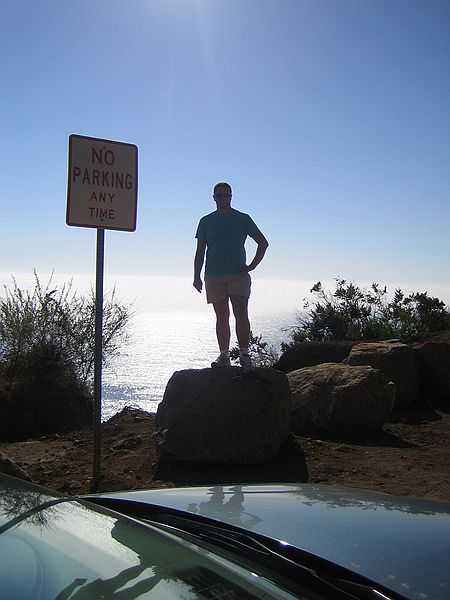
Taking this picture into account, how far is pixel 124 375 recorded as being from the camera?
28.5m

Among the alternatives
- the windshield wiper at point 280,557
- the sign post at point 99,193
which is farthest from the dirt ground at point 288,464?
the windshield wiper at point 280,557

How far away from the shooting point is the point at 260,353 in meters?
13.6

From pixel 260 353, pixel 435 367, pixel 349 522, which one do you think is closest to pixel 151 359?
pixel 260 353

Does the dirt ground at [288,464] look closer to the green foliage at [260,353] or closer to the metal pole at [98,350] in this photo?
the metal pole at [98,350]

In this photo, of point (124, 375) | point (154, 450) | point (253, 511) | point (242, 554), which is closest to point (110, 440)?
point (154, 450)

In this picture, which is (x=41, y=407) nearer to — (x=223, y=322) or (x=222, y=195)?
(x=223, y=322)

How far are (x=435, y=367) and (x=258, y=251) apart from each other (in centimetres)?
401

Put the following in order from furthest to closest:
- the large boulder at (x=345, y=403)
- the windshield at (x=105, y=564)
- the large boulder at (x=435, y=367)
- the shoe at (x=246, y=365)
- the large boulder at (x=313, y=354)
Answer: the large boulder at (x=313, y=354) → the large boulder at (x=435, y=367) → the large boulder at (x=345, y=403) → the shoe at (x=246, y=365) → the windshield at (x=105, y=564)

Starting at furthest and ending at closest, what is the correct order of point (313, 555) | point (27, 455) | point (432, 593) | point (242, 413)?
1. point (27, 455)
2. point (242, 413)
3. point (313, 555)
4. point (432, 593)

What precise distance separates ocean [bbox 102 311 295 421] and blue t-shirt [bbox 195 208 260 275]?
734 centimetres

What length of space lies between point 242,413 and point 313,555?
3.86m

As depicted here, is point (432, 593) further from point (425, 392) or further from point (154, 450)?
point (425, 392)

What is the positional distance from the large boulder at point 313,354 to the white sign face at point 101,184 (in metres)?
5.41

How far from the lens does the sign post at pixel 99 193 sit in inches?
183
